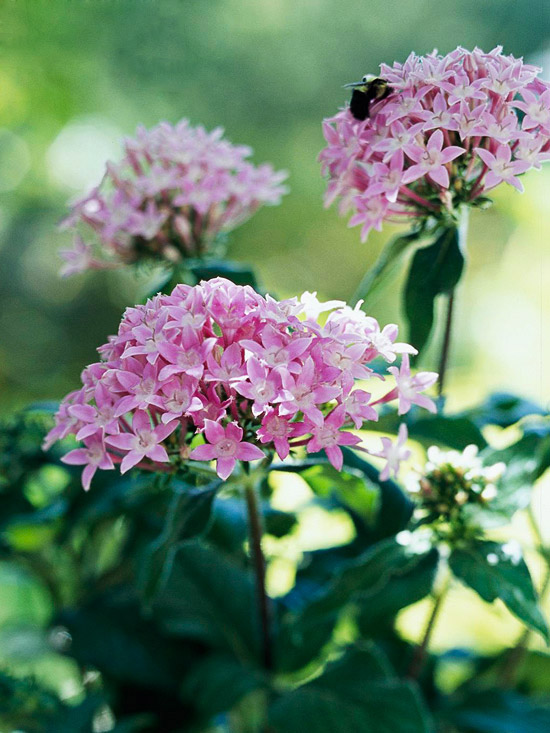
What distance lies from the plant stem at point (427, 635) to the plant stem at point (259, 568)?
146mm

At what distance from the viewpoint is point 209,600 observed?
854 millimetres

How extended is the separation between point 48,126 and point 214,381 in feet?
8.63

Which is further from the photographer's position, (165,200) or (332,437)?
(165,200)

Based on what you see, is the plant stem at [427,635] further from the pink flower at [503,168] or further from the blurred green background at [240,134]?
the blurred green background at [240,134]

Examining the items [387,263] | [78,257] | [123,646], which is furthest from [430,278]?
[123,646]

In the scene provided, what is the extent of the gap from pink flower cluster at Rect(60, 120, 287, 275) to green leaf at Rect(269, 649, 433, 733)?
0.46m

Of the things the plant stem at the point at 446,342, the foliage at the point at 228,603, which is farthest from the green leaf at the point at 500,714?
the plant stem at the point at 446,342

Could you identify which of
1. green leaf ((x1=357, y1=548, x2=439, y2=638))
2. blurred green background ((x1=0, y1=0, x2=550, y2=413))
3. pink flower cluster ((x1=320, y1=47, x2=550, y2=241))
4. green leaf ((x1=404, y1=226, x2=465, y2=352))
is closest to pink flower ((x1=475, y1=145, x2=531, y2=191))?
pink flower cluster ((x1=320, y1=47, x2=550, y2=241))

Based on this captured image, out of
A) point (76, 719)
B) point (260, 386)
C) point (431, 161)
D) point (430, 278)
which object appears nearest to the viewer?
point (260, 386)

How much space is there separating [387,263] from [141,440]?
13.2 inches

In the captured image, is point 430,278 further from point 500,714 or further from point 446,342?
point 500,714

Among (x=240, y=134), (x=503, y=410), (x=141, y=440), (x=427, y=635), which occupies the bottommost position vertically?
(x=427, y=635)

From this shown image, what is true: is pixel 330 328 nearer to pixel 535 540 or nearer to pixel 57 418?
pixel 57 418

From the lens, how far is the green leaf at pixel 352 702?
707mm
